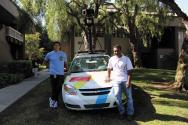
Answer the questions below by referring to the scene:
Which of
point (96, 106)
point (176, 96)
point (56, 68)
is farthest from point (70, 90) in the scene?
point (176, 96)

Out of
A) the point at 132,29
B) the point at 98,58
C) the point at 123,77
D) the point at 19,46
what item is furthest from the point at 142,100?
the point at 19,46

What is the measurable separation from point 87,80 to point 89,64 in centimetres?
154

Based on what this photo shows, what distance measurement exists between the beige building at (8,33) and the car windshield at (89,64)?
332 inches

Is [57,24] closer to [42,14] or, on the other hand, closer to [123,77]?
[42,14]

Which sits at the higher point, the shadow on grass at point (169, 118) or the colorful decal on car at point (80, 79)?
the colorful decal on car at point (80, 79)

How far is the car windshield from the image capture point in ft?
39.9

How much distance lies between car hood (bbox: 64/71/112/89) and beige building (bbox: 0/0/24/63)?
9.50 metres

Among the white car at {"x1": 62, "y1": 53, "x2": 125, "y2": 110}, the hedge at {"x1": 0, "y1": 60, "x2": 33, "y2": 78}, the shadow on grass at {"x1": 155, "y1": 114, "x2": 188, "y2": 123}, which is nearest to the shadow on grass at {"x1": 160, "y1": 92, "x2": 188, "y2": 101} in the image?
the white car at {"x1": 62, "y1": 53, "x2": 125, "y2": 110}

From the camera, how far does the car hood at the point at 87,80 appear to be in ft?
34.7

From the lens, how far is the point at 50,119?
1041 centimetres

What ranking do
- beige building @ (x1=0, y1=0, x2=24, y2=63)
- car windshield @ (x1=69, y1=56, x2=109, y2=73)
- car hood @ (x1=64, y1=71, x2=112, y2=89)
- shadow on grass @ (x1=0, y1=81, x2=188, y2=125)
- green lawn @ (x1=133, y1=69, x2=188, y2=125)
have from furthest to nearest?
beige building @ (x1=0, y1=0, x2=24, y2=63)
car windshield @ (x1=69, y1=56, x2=109, y2=73)
car hood @ (x1=64, y1=71, x2=112, y2=89)
shadow on grass @ (x1=0, y1=81, x2=188, y2=125)
green lawn @ (x1=133, y1=69, x2=188, y2=125)

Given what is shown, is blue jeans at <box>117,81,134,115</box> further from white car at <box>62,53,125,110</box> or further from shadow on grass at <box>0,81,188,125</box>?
shadow on grass at <box>0,81,188,125</box>

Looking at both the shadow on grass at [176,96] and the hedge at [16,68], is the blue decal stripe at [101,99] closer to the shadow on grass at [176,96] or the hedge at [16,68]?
the shadow on grass at [176,96]

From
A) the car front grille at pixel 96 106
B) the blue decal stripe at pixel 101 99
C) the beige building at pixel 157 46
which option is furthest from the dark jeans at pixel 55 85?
the beige building at pixel 157 46
